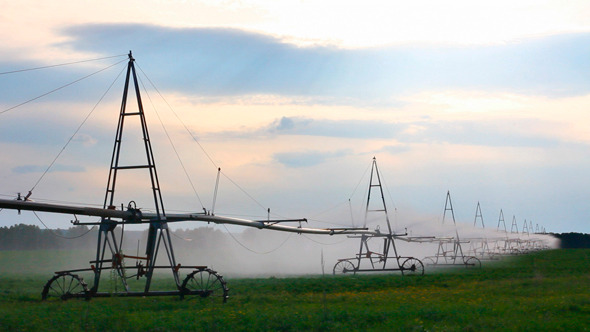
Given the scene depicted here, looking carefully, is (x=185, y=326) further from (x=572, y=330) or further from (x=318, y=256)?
(x=318, y=256)

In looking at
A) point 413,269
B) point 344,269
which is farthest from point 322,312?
point 344,269

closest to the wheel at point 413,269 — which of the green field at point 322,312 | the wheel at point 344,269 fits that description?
the wheel at point 344,269

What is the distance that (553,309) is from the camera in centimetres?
2527

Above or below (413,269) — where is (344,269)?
above

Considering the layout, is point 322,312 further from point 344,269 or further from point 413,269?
point 344,269

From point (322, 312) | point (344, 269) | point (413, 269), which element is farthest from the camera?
point (344, 269)

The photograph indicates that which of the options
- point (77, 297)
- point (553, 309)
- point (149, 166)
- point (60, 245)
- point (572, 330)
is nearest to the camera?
point (572, 330)

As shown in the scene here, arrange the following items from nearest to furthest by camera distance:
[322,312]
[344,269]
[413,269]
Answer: [322,312], [413,269], [344,269]

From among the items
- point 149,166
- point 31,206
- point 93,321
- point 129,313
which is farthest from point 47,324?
point 149,166

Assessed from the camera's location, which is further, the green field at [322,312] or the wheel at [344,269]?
the wheel at [344,269]

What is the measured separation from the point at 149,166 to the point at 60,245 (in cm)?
12229

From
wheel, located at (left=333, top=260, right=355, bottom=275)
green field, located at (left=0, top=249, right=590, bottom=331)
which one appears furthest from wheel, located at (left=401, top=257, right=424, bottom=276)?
green field, located at (left=0, top=249, right=590, bottom=331)

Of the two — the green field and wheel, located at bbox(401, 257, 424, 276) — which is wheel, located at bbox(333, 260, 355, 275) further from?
the green field

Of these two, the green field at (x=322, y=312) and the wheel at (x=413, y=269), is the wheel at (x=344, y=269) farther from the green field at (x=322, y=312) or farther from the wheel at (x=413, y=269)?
the green field at (x=322, y=312)
